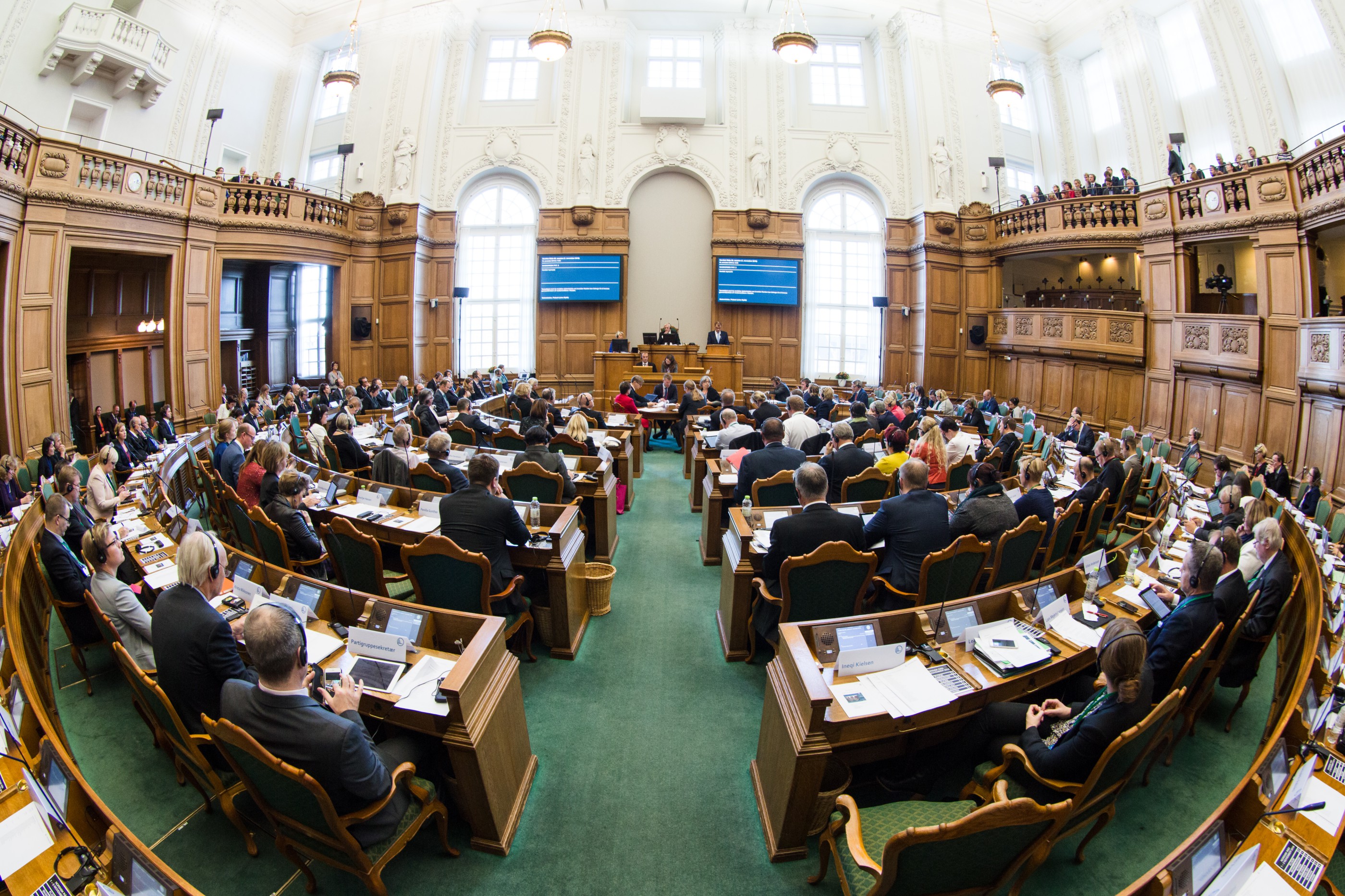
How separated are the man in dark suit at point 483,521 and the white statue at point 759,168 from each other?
43.2 feet

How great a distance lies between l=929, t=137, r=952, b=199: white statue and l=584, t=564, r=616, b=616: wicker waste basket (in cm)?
1353

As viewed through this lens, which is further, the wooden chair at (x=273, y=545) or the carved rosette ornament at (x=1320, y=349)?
the carved rosette ornament at (x=1320, y=349)

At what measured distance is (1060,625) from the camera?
3279 millimetres

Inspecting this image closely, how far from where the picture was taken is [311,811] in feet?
7.13

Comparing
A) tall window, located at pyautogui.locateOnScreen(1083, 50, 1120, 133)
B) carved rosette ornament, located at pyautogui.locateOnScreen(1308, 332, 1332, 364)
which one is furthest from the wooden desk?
tall window, located at pyautogui.locateOnScreen(1083, 50, 1120, 133)

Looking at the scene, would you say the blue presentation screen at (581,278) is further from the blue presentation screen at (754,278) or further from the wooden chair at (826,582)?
the wooden chair at (826,582)

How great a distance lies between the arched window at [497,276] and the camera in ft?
51.7

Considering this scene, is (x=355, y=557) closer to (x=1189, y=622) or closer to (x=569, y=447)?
(x=569, y=447)

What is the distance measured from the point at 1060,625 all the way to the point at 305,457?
7088mm

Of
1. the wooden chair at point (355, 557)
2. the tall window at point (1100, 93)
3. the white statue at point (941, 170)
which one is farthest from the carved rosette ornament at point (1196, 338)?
the wooden chair at point (355, 557)

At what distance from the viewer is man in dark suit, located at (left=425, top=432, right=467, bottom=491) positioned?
514 cm

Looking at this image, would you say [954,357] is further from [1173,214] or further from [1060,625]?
[1060,625]

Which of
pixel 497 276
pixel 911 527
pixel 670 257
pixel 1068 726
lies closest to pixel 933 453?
pixel 911 527

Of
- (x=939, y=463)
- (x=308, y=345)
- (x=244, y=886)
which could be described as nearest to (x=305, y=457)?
(x=244, y=886)
